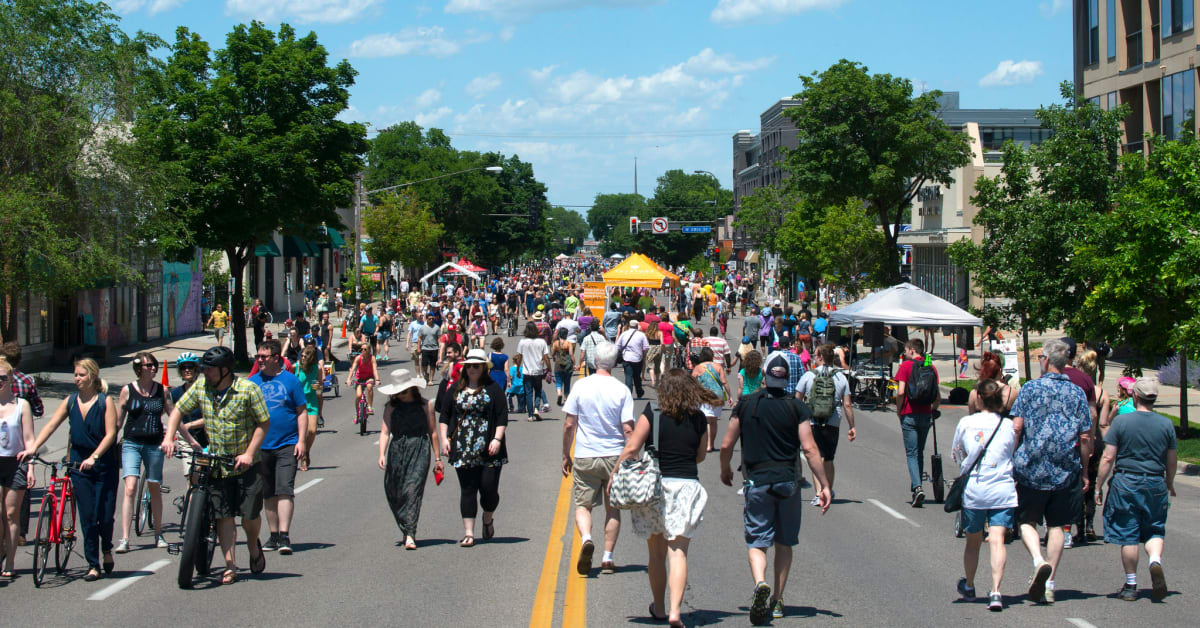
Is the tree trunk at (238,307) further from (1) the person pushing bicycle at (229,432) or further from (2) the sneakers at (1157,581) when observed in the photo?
(2) the sneakers at (1157,581)

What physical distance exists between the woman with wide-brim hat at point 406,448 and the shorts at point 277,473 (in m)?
0.74

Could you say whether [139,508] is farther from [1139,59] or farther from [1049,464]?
[1139,59]

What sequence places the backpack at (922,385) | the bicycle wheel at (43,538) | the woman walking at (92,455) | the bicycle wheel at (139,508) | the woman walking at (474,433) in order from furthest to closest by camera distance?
the backpack at (922,385) < the bicycle wheel at (139,508) < the woman walking at (474,433) < the woman walking at (92,455) < the bicycle wheel at (43,538)

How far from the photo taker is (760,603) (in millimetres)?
6707

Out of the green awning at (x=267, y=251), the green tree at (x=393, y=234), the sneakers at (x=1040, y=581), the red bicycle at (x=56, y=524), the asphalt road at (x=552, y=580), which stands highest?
the green tree at (x=393, y=234)

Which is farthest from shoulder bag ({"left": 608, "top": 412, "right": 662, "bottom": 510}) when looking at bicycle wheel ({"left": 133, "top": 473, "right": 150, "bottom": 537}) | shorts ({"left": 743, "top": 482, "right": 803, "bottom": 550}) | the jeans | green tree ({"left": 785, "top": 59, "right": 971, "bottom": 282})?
green tree ({"left": 785, "top": 59, "right": 971, "bottom": 282})

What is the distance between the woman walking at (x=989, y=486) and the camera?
761cm

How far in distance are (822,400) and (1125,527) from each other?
3.76m

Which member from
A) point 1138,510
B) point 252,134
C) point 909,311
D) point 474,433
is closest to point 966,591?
point 1138,510

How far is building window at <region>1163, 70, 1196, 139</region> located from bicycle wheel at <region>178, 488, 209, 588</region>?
1037 inches

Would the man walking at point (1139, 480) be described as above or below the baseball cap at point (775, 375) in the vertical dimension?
below

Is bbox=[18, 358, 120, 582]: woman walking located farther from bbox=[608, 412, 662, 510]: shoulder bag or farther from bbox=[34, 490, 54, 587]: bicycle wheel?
bbox=[608, 412, 662, 510]: shoulder bag

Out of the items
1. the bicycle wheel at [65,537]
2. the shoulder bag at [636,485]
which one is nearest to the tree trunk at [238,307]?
the bicycle wheel at [65,537]

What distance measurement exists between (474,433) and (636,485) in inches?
107
